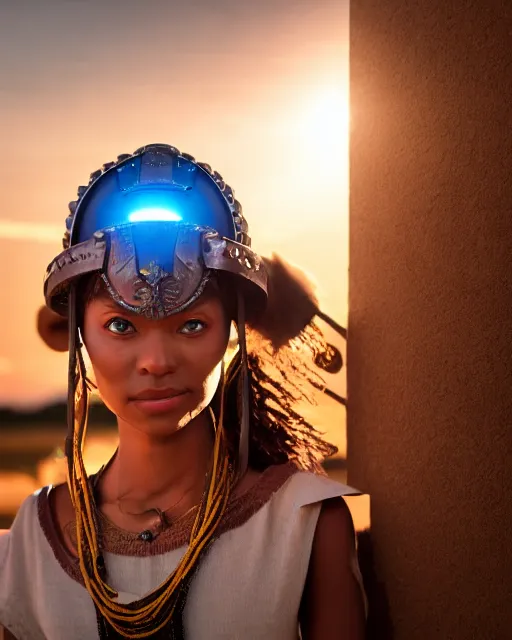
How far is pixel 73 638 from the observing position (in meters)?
1.42

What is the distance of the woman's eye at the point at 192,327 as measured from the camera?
1429 millimetres

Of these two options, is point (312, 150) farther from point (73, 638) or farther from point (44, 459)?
point (73, 638)

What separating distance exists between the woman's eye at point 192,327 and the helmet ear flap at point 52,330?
35 cm

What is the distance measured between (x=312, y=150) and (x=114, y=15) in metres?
0.64

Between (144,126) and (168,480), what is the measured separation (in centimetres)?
96

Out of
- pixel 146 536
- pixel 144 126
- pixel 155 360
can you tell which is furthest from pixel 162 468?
pixel 144 126

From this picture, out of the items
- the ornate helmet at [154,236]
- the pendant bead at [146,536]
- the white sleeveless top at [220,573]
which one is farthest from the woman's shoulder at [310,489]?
the ornate helmet at [154,236]

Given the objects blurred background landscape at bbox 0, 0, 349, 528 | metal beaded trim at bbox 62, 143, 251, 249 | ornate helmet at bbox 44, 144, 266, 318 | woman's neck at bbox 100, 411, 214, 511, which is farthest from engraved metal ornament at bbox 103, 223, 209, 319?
blurred background landscape at bbox 0, 0, 349, 528

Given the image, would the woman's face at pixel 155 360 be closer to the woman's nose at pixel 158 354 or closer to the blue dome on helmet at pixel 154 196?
the woman's nose at pixel 158 354

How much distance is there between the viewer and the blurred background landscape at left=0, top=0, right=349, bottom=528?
191 cm

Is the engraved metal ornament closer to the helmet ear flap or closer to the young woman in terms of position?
the young woman

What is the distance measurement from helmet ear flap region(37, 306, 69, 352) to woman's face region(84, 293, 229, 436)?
8.6 inches

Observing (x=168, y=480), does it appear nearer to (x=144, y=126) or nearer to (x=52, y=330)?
(x=52, y=330)

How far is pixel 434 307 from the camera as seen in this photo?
1467 millimetres
